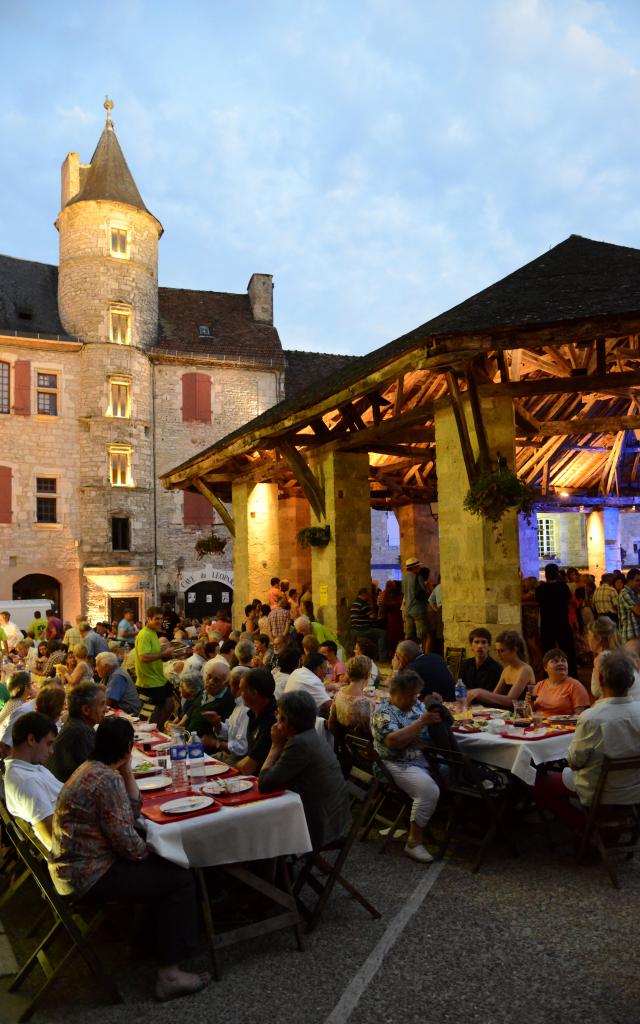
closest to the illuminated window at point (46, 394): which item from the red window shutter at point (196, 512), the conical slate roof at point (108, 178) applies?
the red window shutter at point (196, 512)

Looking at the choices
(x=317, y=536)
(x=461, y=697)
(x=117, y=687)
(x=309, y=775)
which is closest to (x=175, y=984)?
(x=309, y=775)

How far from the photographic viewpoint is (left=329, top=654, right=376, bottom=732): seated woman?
209 inches

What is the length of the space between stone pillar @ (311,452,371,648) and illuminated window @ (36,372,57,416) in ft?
51.5

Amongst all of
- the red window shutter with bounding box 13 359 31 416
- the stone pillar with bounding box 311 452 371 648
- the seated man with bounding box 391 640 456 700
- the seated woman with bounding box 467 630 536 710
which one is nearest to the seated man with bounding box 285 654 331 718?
the seated man with bounding box 391 640 456 700

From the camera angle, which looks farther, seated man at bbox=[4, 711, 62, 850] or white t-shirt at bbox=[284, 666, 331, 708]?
white t-shirt at bbox=[284, 666, 331, 708]

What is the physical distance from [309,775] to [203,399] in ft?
75.4

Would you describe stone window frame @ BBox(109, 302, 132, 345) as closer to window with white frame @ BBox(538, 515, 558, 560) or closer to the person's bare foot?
window with white frame @ BBox(538, 515, 558, 560)

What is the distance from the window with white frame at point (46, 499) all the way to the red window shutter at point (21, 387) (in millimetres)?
2126

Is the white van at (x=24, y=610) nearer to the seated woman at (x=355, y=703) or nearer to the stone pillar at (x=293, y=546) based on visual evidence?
the stone pillar at (x=293, y=546)

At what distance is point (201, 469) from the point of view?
13641 mm

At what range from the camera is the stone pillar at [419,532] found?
17.6 m

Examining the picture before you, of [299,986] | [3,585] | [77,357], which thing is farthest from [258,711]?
[77,357]

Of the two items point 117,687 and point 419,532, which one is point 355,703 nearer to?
point 117,687

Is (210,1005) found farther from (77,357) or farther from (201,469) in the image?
(77,357)
